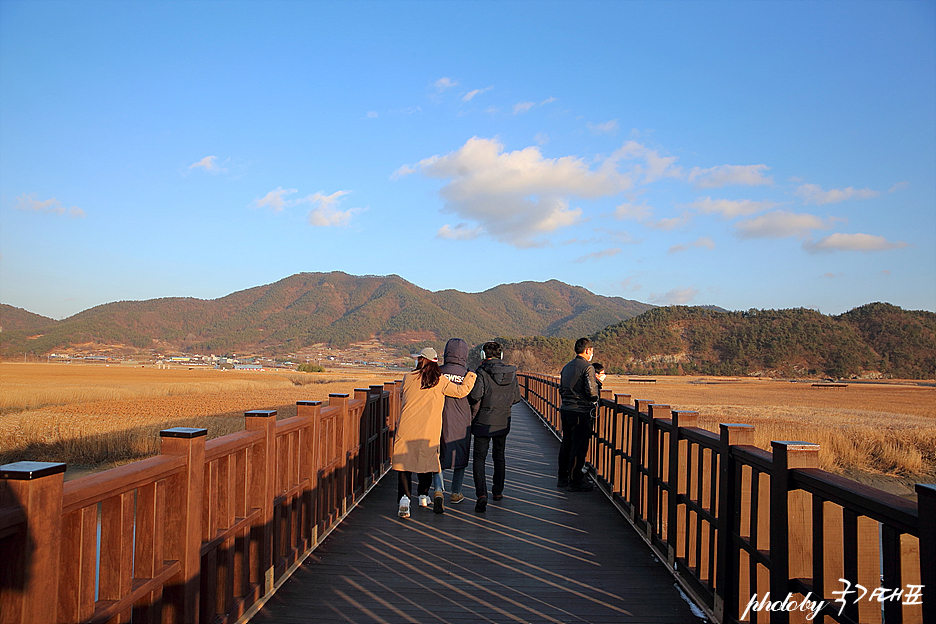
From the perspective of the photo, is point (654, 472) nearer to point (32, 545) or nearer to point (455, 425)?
point (455, 425)

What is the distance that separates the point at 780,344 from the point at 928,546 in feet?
381

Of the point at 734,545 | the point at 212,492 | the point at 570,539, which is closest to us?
the point at 212,492

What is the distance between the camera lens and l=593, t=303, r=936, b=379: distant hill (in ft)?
332

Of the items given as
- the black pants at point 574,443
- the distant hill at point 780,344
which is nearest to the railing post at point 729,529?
the black pants at point 574,443

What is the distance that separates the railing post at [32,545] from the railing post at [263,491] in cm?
188

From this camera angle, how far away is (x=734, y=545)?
11.6 feet

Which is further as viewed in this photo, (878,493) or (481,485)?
(481,485)

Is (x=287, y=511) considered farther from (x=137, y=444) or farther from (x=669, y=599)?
(x=137, y=444)

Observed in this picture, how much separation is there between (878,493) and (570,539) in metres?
3.49

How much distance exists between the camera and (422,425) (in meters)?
6.09

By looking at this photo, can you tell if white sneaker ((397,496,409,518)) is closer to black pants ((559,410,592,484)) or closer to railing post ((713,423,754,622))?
black pants ((559,410,592,484))

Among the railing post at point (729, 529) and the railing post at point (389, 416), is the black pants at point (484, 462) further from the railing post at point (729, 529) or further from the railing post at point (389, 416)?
the railing post at point (729, 529)

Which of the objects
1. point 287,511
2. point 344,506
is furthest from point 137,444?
point 287,511

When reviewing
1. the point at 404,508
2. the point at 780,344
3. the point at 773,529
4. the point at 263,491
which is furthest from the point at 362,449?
the point at 780,344
